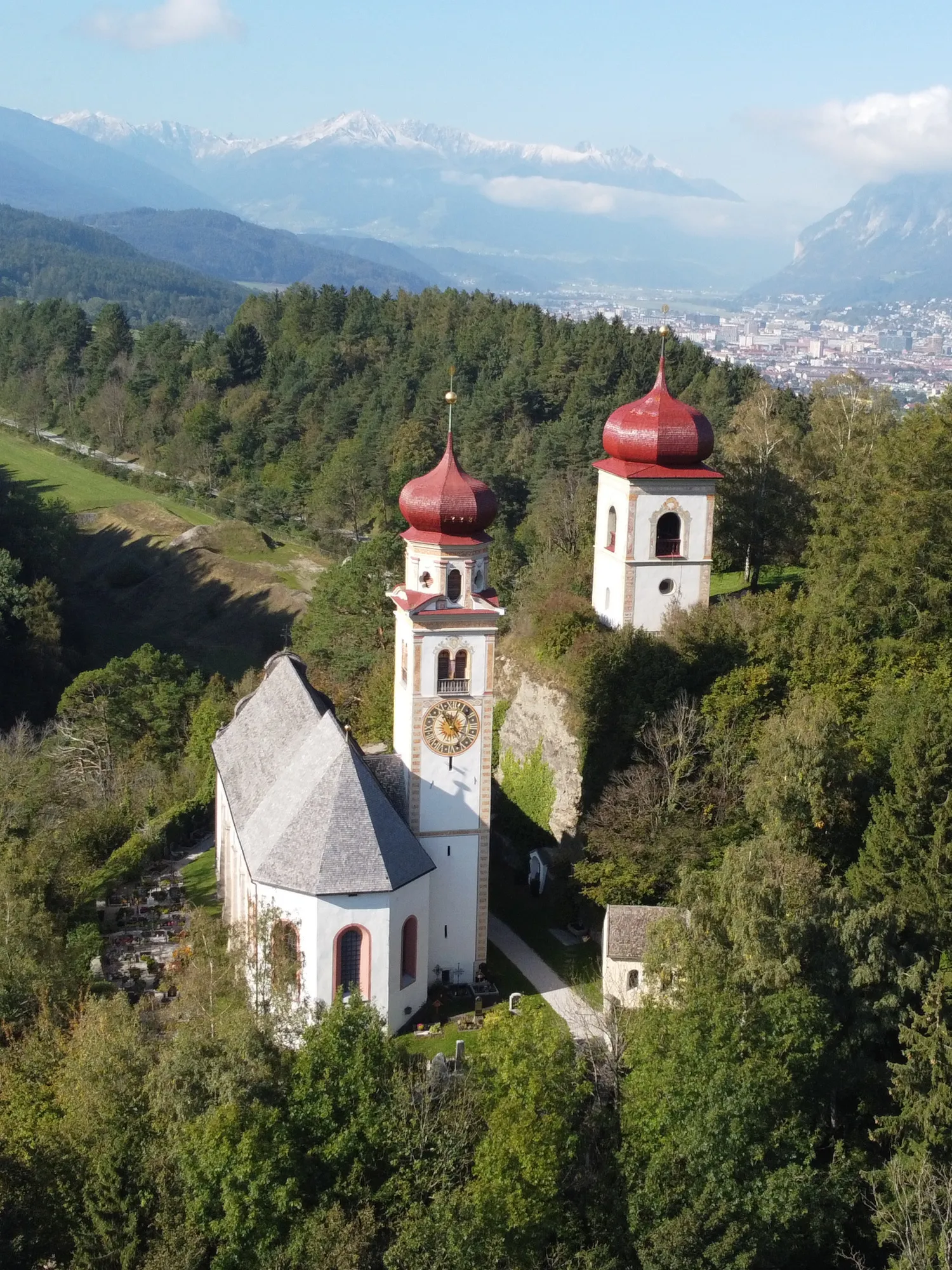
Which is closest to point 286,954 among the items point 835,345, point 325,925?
point 325,925

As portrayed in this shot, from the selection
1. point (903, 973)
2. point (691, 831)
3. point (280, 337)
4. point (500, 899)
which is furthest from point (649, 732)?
point (280, 337)

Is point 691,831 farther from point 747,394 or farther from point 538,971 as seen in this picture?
point 747,394

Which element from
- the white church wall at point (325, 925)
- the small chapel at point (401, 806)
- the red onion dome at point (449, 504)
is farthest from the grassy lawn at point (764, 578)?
the white church wall at point (325, 925)

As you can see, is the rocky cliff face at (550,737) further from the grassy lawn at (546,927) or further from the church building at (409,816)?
the church building at (409,816)

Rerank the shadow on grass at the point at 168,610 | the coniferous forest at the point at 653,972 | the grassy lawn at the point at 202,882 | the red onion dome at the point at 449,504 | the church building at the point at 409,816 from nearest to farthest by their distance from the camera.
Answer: the coniferous forest at the point at 653,972 → the church building at the point at 409,816 → the red onion dome at the point at 449,504 → the grassy lawn at the point at 202,882 → the shadow on grass at the point at 168,610

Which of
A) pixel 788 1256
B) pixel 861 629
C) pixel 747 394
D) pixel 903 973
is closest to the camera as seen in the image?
pixel 788 1256

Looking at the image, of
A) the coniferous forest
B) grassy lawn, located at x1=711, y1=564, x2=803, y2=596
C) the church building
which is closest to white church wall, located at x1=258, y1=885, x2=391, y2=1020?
the church building
